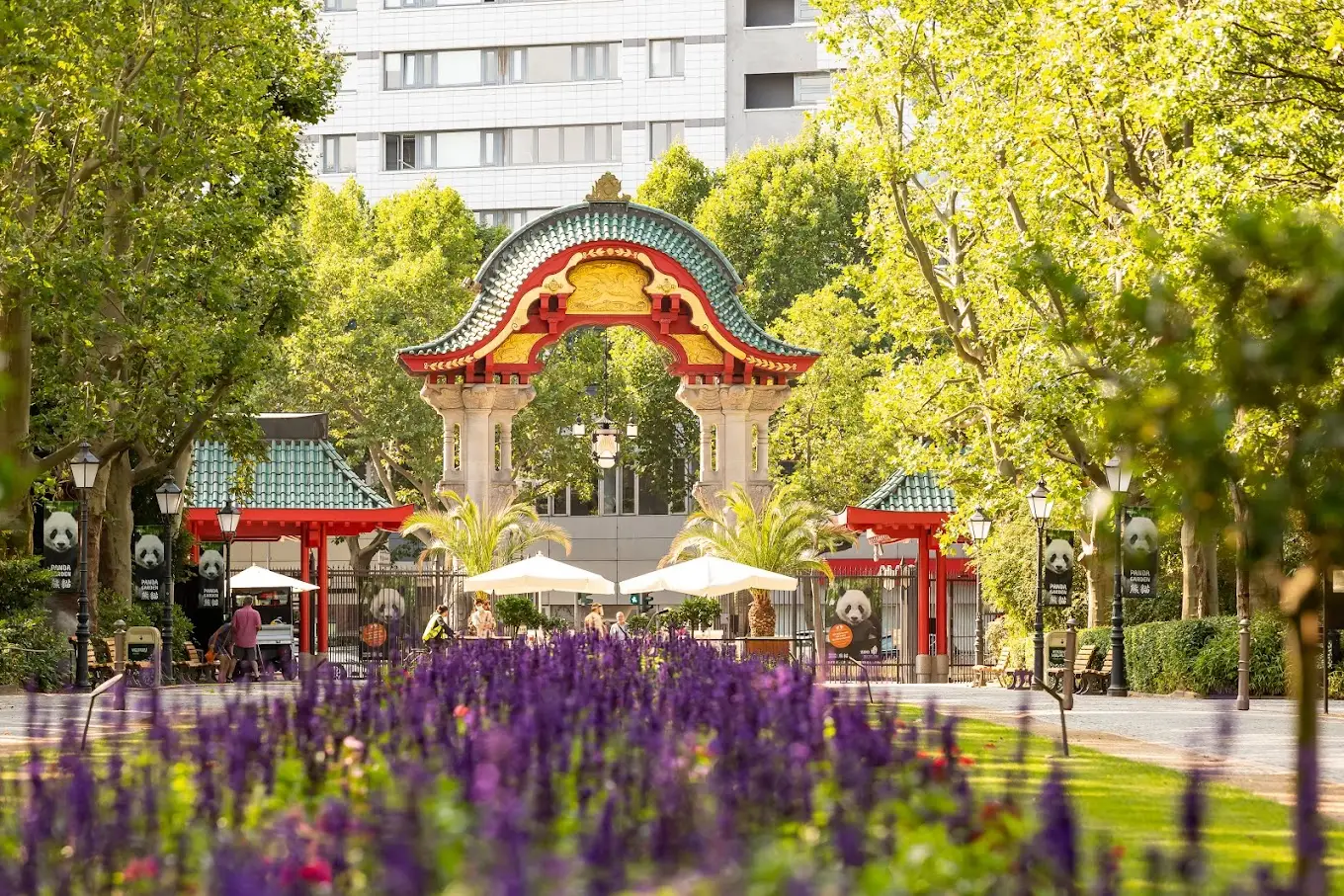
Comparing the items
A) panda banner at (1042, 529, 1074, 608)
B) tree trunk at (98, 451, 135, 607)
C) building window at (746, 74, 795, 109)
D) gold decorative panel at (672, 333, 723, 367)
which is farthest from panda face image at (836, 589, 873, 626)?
building window at (746, 74, 795, 109)

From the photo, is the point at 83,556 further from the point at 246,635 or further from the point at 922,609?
the point at 922,609

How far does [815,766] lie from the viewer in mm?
7953

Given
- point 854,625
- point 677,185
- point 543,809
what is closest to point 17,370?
point 854,625

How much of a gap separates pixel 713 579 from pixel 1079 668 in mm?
5799

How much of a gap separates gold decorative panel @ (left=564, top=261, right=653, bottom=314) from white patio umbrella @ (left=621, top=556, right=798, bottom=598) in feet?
26.7

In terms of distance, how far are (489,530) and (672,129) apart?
3887cm

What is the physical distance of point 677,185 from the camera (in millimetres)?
65312

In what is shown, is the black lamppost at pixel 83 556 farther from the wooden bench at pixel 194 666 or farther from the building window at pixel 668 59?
the building window at pixel 668 59

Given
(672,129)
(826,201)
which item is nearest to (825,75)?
(672,129)

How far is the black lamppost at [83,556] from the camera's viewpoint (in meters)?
29.4

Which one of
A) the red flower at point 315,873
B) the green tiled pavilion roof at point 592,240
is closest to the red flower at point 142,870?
the red flower at point 315,873

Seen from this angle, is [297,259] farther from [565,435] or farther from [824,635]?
[565,435]

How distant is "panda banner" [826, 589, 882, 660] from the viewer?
137 ft

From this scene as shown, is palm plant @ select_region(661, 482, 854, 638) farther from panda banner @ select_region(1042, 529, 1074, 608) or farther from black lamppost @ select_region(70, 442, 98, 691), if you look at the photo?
black lamppost @ select_region(70, 442, 98, 691)
